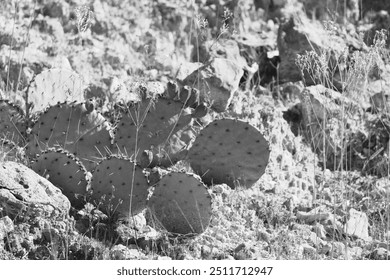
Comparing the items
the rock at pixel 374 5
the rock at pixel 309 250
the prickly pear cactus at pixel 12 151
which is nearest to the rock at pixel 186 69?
the prickly pear cactus at pixel 12 151

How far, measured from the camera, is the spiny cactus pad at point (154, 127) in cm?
492

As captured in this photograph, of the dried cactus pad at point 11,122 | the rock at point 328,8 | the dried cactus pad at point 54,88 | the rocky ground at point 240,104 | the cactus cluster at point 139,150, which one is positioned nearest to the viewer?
the rocky ground at point 240,104

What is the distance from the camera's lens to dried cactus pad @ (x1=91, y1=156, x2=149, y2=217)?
4461mm

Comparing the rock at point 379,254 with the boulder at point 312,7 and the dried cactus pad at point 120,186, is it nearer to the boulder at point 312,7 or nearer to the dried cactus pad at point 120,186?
the dried cactus pad at point 120,186

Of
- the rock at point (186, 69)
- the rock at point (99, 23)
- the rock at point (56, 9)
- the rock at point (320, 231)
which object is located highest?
the rock at point (56, 9)

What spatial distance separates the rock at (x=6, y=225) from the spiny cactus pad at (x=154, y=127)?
0.90 metres

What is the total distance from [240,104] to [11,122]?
145cm

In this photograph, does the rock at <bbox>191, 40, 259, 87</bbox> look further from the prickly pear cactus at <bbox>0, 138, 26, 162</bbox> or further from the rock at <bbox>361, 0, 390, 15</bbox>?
the prickly pear cactus at <bbox>0, 138, 26, 162</bbox>

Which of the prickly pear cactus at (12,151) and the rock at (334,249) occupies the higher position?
the prickly pear cactus at (12,151)

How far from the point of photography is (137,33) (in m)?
6.54

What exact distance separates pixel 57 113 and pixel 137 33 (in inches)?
68.8

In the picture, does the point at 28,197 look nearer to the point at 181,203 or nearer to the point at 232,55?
the point at 181,203

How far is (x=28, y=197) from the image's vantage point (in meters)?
4.27

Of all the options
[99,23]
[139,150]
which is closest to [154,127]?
[139,150]
